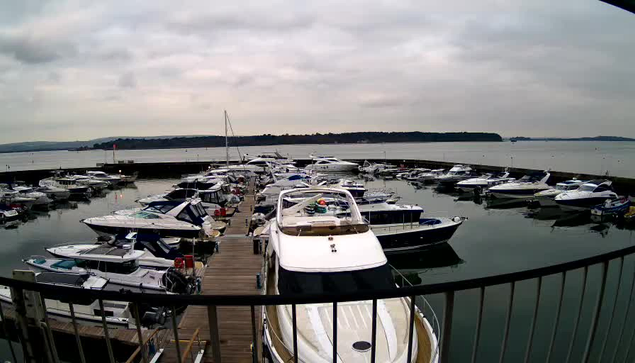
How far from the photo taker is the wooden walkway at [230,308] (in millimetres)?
7277

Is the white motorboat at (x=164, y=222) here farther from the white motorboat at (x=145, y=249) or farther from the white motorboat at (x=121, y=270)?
the white motorboat at (x=121, y=270)

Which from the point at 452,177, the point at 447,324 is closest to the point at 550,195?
the point at 452,177

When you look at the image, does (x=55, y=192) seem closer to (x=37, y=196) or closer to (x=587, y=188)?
(x=37, y=196)

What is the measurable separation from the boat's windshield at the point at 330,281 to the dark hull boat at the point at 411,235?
1028 cm

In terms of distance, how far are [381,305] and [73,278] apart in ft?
29.4

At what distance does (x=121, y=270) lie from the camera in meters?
11.2

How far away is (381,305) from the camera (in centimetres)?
613

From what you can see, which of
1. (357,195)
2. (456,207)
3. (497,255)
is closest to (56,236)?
(357,195)

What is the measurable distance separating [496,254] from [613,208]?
13.4m

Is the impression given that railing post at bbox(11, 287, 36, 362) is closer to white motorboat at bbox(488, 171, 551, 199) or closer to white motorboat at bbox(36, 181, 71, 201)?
white motorboat at bbox(488, 171, 551, 199)

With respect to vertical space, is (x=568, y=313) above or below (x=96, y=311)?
below

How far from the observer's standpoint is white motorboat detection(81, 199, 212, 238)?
1714 centimetres

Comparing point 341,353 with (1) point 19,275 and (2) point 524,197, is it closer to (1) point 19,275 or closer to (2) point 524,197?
(1) point 19,275

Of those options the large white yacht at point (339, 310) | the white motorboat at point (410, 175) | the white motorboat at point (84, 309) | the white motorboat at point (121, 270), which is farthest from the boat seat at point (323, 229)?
the white motorboat at point (410, 175)
